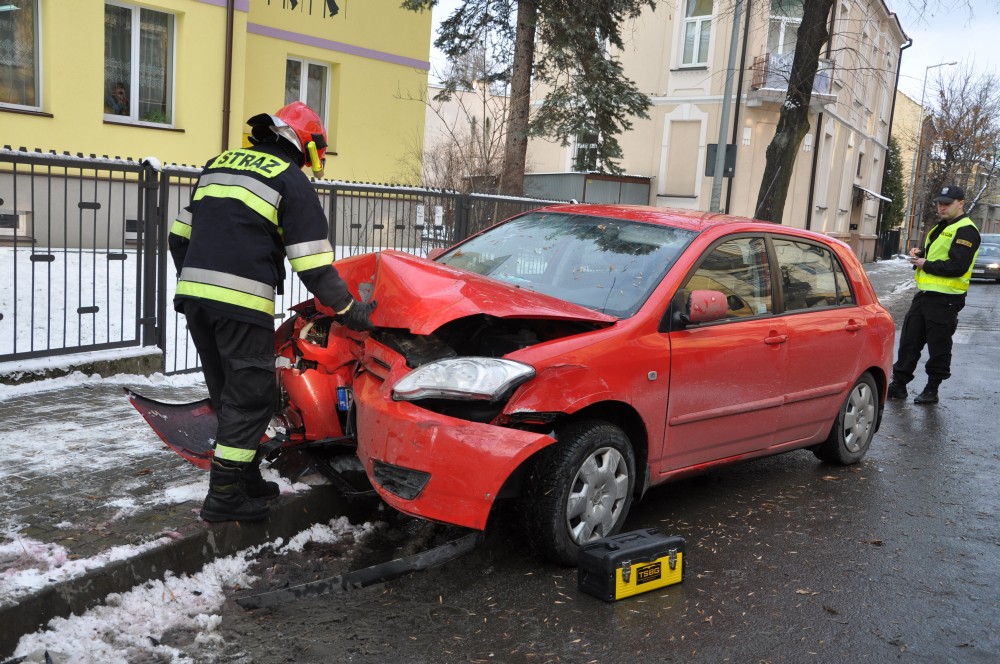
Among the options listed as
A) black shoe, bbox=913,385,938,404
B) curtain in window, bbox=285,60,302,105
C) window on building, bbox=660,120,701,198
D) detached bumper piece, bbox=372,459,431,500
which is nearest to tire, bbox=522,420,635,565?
detached bumper piece, bbox=372,459,431,500

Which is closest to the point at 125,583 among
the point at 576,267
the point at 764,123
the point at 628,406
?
the point at 628,406

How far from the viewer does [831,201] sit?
111 feet

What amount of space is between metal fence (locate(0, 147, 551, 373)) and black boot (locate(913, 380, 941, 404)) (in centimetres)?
598

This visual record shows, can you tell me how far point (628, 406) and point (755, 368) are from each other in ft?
3.49

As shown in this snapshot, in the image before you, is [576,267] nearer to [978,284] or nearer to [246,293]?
[246,293]

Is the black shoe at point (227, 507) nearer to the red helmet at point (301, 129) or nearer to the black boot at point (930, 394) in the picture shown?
the red helmet at point (301, 129)

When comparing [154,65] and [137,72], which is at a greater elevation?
[154,65]

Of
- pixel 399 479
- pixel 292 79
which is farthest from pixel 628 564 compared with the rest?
pixel 292 79

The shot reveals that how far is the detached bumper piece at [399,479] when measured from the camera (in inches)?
146

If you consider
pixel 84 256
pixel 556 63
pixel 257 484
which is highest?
pixel 556 63

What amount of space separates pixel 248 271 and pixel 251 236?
0.16 meters

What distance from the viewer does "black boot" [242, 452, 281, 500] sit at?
13.9 feet

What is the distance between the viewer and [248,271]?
12.8ft

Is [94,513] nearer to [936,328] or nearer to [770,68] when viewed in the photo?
[936,328]
